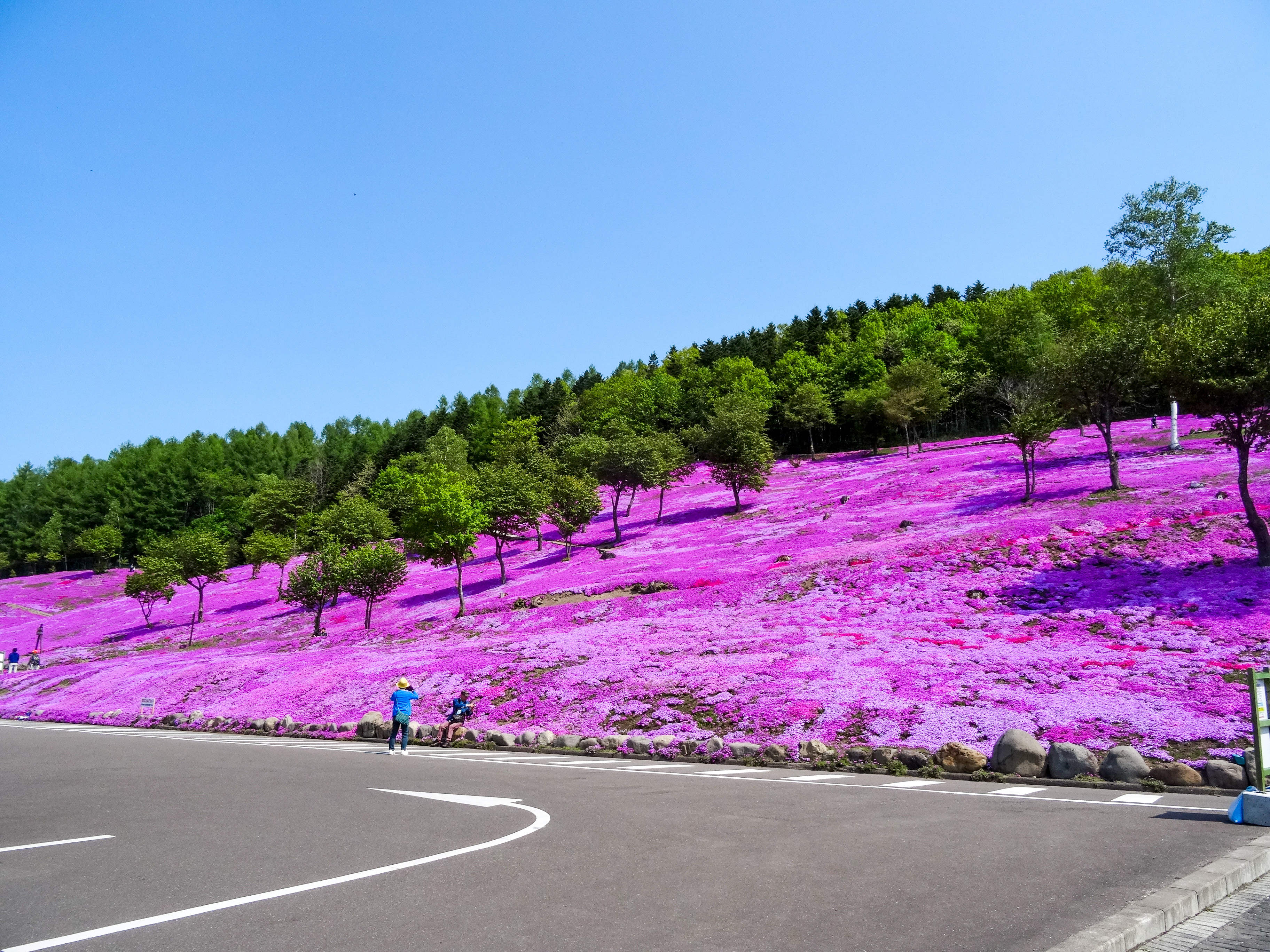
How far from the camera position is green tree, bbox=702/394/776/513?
61.1 m

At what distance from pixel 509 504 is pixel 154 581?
28735mm

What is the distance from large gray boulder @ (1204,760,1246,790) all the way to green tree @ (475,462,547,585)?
154 ft

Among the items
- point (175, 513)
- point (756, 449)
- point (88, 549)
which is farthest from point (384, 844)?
point (175, 513)

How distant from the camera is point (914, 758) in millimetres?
13836

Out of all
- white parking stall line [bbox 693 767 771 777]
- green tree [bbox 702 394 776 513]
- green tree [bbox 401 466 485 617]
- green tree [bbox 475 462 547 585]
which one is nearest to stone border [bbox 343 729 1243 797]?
white parking stall line [bbox 693 767 771 777]

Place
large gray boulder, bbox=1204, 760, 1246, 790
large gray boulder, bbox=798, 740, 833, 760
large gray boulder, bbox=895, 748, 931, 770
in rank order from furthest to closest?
large gray boulder, bbox=798, 740, 833, 760 < large gray boulder, bbox=895, 748, 931, 770 < large gray boulder, bbox=1204, 760, 1246, 790

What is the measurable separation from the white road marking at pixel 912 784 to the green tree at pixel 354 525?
6665 cm

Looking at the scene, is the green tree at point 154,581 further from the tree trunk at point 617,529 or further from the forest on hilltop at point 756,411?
the tree trunk at point 617,529

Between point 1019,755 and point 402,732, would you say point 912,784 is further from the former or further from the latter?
point 402,732

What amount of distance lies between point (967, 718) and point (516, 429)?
102450 millimetres

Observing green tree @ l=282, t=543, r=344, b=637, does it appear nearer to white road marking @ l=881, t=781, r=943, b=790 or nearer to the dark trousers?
the dark trousers

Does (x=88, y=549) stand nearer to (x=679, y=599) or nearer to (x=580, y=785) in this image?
(x=679, y=599)

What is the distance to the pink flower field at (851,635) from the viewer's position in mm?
16469

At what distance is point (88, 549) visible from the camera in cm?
10500
